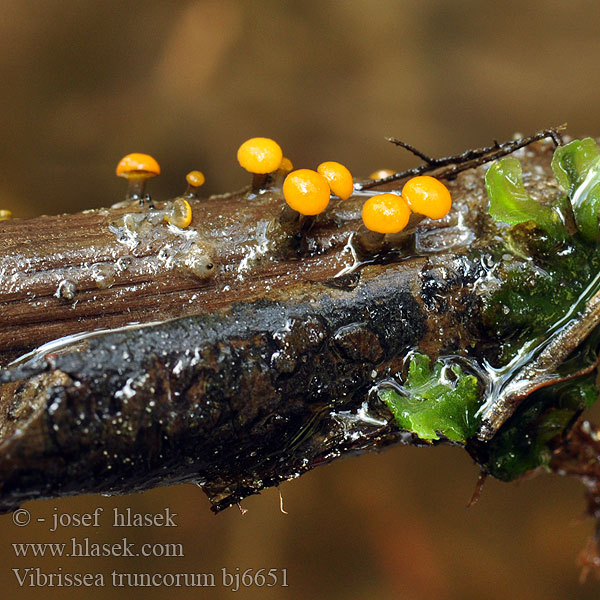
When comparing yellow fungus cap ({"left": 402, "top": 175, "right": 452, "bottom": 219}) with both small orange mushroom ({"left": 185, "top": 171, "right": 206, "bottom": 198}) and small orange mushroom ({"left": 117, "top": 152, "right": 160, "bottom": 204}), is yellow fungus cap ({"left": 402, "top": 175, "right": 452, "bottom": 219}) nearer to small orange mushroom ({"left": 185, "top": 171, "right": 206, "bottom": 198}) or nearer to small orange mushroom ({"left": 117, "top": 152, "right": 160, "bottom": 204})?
small orange mushroom ({"left": 185, "top": 171, "right": 206, "bottom": 198})

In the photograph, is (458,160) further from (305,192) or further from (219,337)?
(219,337)

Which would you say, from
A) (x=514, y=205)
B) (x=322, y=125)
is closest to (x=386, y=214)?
(x=514, y=205)

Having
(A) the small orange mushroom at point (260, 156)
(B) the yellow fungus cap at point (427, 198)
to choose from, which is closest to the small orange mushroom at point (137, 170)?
(A) the small orange mushroom at point (260, 156)

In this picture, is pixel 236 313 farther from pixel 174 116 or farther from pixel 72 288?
pixel 174 116

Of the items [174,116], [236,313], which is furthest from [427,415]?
[174,116]

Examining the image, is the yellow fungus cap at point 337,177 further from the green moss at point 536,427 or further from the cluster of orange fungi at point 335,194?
the green moss at point 536,427

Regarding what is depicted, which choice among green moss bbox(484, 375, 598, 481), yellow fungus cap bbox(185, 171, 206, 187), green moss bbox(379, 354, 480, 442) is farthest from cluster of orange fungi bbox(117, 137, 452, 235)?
green moss bbox(484, 375, 598, 481)
